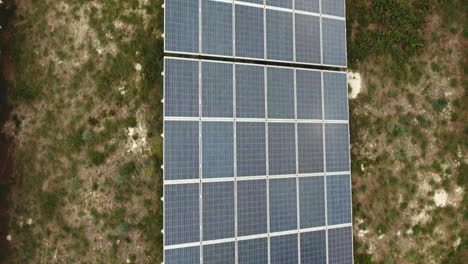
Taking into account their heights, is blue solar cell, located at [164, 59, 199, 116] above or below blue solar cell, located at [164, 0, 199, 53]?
below

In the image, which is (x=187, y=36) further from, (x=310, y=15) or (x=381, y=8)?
(x=381, y=8)

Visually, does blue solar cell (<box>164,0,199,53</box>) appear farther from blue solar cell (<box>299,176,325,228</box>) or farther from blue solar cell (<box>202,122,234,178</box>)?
blue solar cell (<box>299,176,325,228</box>)

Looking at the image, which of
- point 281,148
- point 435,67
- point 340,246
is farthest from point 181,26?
point 435,67

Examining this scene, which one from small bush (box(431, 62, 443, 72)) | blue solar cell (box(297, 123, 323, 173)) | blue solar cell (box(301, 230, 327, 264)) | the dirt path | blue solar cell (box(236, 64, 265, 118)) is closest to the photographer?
blue solar cell (box(236, 64, 265, 118))

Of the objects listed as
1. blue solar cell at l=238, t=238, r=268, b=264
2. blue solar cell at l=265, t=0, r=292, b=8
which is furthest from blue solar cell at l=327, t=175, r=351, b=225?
blue solar cell at l=265, t=0, r=292, b=8

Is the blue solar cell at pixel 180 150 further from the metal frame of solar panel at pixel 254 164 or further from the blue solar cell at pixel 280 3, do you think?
the blue solar cell at pixel 280 3

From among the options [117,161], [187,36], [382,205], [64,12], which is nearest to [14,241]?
[117,161]

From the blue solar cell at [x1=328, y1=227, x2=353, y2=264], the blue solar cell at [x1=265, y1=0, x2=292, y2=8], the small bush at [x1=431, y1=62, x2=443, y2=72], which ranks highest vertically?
the blue solar cell at [x1=265, y1=0, x2=292, y2=8]

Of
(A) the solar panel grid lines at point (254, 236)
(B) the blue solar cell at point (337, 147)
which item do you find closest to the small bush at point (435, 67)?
(B) the blue solar cell at point (337, 147)
